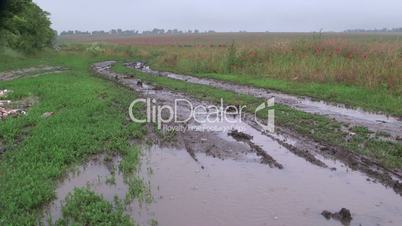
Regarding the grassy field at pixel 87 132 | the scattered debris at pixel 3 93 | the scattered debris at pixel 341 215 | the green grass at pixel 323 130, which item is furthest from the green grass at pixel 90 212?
the scattered debris at pixel 3 93

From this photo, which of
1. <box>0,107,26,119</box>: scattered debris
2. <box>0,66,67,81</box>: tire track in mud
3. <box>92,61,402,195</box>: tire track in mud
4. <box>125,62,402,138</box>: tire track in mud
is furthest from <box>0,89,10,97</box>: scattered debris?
<box>92,61,402,195</box>: tire track in mud

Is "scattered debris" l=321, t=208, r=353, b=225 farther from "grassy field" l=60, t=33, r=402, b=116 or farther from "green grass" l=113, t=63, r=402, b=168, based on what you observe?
"grassy field" l=60, t=33, r=402, b=116

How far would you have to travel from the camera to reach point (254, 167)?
8969 mm

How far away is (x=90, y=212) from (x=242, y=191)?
2661 mm

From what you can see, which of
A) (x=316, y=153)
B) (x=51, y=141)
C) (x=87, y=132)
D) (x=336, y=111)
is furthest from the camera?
(x=336, y=111)

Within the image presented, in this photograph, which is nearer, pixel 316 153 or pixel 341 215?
pixel 341 215

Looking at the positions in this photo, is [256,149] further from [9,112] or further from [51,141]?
[9,112]

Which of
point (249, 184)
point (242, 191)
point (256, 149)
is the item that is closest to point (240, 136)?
point (256, 149)

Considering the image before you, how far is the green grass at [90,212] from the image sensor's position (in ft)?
20.7

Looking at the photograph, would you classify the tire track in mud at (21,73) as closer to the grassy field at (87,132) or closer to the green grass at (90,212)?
the grassy field at (87,132)

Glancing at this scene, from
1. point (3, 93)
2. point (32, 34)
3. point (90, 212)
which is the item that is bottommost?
point (90, 212)

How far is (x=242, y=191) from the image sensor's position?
7.70 meters

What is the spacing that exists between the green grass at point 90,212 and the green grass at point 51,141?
1.48ft

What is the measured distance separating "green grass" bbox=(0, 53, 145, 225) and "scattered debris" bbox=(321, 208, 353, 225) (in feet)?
14.3
